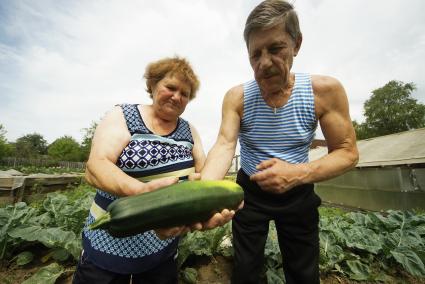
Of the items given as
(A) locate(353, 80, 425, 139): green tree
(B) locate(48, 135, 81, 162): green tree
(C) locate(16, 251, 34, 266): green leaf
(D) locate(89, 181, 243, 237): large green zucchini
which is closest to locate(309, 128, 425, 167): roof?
(D) locate(89, 181, 243, 237): large green zucchini

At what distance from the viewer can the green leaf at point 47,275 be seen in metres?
2.79

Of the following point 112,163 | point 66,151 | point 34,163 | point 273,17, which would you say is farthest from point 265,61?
point 66,151

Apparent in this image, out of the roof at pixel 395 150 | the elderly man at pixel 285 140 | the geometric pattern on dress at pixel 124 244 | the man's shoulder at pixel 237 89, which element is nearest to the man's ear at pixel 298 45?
the elderly man at pixel 285 140

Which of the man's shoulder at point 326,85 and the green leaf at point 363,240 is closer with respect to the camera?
the man's shoulder at point 326,85

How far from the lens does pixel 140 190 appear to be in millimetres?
1486

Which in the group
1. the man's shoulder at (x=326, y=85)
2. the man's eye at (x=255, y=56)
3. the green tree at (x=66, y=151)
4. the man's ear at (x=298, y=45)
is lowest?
the man's shoulder at (x=326, y=85)

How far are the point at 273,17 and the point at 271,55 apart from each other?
0.28 meters

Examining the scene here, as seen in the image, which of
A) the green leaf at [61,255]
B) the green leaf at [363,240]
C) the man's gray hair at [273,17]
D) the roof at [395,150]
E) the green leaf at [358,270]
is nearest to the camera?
the man's gray hair at [273,17]

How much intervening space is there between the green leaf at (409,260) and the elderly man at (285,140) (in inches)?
73.2

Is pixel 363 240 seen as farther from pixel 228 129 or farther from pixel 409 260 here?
pixel 228 129

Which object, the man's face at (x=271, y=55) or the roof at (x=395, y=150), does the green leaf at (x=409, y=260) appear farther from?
the roof at (x=395, y=150)

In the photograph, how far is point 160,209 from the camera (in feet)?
4.25

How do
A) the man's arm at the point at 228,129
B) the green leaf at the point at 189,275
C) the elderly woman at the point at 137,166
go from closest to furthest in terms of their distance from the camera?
1. the elderly woman at the point at 137,166
2. the man's arm at the point at 228,129
3. the green leaf at the point at 189,275

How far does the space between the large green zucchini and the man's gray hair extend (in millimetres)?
1362
